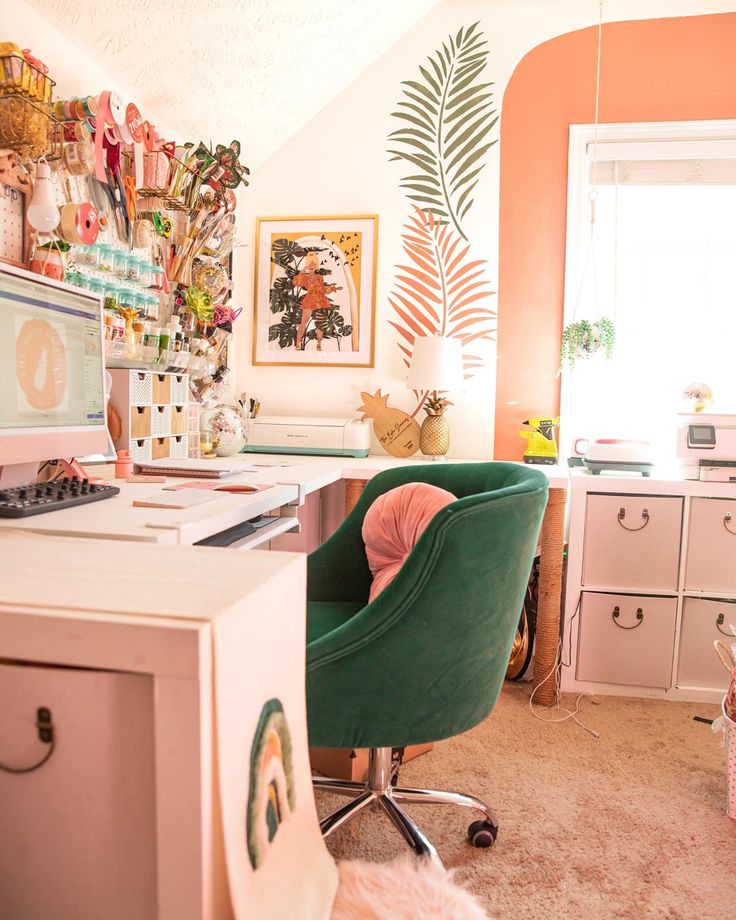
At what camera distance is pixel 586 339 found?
2797 mm

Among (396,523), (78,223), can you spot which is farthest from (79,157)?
(396,523)

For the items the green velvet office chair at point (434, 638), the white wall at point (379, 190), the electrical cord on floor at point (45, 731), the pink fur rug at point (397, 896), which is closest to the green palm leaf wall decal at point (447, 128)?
the white wall at point (379, 190)

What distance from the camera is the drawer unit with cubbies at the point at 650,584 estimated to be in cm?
244

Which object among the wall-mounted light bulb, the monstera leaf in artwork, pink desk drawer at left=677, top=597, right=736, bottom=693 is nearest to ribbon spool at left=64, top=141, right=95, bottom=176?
the wall-mounted light bulb

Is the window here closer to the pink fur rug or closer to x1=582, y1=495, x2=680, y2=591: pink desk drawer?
x1=582, y1=495, x2=680, y2=591: pink desk drawer

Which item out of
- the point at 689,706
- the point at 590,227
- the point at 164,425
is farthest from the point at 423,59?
the point at 689,706

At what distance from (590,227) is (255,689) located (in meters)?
2.59

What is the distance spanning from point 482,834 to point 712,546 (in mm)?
1357

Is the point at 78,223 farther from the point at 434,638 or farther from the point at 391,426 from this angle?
the point at 391,426

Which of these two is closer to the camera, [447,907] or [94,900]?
[94,900]

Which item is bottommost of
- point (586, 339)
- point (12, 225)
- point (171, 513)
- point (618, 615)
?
point (618, 615)

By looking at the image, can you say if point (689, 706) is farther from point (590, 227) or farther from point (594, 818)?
point (590, 227)

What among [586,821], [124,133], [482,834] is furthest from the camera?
[124,133]

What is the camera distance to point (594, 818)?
172cm
